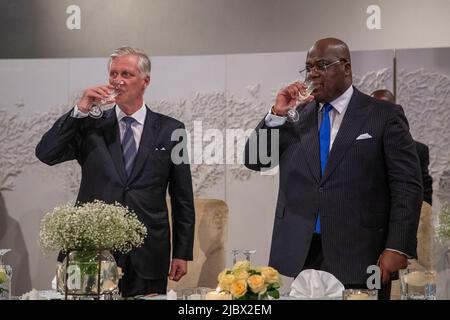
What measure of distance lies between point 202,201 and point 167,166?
249 millimetres

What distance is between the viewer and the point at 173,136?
4.12 metres

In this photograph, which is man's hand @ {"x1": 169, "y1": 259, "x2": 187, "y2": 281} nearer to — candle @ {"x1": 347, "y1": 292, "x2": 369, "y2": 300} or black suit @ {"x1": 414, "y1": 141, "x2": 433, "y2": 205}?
black suit @ {"x1": 414, "y1": 141, "x2": 433, "y2": 205}

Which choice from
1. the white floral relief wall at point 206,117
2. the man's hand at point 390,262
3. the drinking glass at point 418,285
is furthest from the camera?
the white floral relief wall at point 206,117

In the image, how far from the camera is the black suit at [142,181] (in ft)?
13.0

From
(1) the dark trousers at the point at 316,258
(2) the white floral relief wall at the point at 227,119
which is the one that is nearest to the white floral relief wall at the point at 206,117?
(2) the white floral relief wall at the point at 227,119

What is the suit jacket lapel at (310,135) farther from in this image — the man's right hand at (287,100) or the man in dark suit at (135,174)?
the man in dark suit at (135,174)

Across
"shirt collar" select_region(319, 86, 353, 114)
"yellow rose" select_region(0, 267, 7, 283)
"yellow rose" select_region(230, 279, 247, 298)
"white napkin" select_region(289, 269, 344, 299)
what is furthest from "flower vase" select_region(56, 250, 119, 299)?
"shirt collar" select_region(319, 86, 353, 114)

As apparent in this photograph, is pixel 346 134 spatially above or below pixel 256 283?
above

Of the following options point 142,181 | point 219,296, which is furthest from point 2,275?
point 142,181

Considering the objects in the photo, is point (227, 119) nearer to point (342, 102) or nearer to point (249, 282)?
point (342, 102)

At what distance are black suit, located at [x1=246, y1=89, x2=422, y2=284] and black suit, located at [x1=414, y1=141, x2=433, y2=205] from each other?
44 cm

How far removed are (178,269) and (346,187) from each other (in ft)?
3.03

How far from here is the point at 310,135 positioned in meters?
3.75

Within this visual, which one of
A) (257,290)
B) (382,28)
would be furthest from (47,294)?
(382,28)
